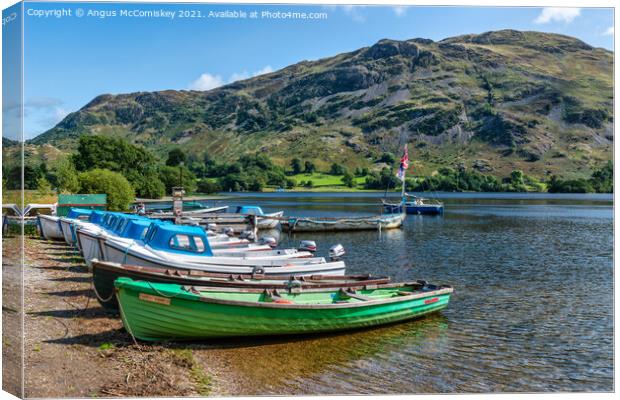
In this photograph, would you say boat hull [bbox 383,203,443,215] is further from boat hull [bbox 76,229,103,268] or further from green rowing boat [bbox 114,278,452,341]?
green rowing boat [bbox 114,278,452,341]

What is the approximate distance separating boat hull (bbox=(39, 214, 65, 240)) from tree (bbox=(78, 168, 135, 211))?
82.4 feet

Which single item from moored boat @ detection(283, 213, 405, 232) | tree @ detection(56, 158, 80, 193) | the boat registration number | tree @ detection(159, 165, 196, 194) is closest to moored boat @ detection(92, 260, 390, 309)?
the boat registration number

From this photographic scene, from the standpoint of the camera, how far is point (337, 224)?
68.2 metres

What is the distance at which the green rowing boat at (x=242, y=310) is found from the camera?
17.6 metres

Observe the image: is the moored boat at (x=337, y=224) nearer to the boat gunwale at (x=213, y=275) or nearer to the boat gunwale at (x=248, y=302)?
the boat gunwale at (x=213, y=275)

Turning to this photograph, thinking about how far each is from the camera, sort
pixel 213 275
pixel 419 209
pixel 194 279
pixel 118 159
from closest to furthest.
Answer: pixel 194 279
pixel 213 275
pixel 419 209
pixel 118 159

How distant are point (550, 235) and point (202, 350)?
179 feet

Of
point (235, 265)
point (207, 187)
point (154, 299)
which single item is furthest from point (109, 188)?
point (207, 187)

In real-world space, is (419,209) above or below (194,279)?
below

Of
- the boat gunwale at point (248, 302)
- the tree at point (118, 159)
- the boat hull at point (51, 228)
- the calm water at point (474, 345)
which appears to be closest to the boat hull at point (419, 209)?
the calm water at point (474, 345)

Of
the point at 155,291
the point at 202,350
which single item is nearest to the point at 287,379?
the point at 202,350

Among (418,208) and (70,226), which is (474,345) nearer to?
(70,226)

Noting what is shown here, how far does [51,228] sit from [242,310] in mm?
30335

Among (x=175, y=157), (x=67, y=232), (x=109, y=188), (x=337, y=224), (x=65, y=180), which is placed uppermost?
(x=175, y=157)
